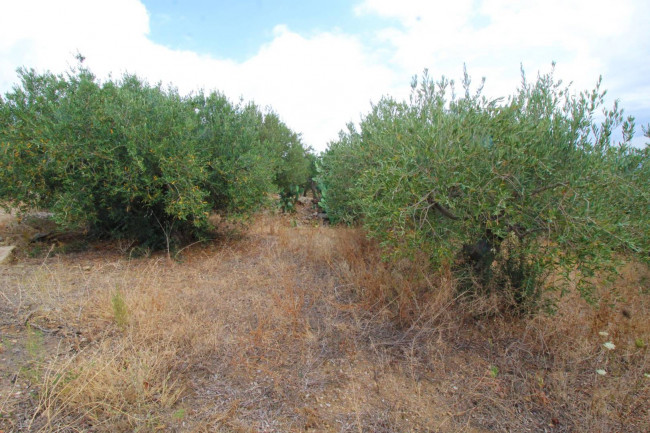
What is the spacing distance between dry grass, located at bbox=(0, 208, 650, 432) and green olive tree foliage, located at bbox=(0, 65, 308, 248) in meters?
1.41

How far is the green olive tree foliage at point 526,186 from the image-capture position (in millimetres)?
2881

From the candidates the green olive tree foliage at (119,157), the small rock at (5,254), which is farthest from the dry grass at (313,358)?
the green olive tree foliage at (119,157)

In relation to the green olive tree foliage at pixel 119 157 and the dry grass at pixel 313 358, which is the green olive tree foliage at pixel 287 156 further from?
the dry grass at pixel 313 358

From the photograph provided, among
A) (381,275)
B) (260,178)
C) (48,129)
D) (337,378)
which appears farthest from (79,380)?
(260,178)

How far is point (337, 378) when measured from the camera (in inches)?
119

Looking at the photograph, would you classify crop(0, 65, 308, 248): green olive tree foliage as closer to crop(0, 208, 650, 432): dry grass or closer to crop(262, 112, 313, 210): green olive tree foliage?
crop(0, 208, 650, 432): dry grass

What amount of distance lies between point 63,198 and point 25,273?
1.15 meters

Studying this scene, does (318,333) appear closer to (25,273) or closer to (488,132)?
(488,132)

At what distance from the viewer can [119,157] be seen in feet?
18.1

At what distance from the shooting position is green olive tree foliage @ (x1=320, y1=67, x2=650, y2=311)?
2881 millimetres

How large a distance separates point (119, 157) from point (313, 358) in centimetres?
431

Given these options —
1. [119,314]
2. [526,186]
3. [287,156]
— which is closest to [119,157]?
[119,314]

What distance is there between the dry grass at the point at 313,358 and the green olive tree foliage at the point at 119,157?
1.41m

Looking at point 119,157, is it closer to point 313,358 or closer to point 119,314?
point 119,314
